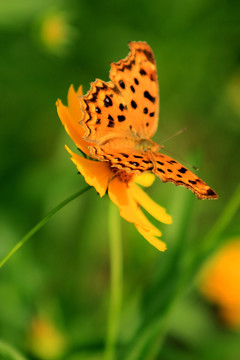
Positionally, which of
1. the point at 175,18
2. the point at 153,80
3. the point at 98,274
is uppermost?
the point at 175,18

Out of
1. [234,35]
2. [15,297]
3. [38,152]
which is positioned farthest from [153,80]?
[234,35]

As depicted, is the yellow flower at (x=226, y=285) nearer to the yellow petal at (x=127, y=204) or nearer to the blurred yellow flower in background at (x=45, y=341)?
the blurred yellow flower in background at (x=45, y=341)

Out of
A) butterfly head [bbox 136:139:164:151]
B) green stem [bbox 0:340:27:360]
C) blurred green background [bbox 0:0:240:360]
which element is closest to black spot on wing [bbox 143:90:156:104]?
butterfly head [bbox 136:139:164:151]

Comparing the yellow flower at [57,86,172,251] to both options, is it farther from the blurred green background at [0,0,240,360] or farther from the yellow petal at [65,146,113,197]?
the blurred green background at [0,0,240,360]

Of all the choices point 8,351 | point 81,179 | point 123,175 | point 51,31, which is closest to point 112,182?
point 123,175

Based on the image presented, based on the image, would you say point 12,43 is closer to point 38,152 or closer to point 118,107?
point 38,152

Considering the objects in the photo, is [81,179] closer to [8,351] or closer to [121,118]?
[121,118]
